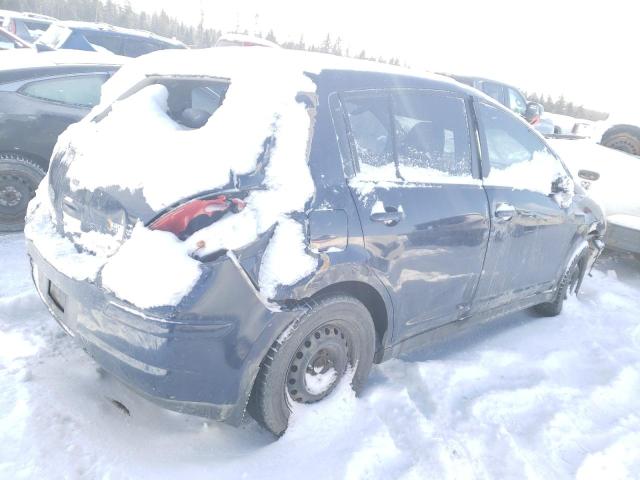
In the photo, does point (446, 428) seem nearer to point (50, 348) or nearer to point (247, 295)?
point (247, 295)

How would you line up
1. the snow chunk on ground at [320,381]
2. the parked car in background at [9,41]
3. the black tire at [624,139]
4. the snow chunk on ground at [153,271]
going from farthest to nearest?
the parked car in background at [9,41]
the black tire at [624,139]
the snow chunk on ground at [320,381]
the snow chunk on ground at [153,271]

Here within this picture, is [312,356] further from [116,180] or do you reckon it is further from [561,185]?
[561,185]

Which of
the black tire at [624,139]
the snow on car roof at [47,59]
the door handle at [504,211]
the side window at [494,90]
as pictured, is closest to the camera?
the door handle at [504,211]

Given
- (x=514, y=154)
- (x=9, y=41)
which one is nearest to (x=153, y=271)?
(x=514, y=154)

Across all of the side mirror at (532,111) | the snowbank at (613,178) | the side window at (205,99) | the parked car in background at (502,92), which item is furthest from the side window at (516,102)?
the side window at (205,99)

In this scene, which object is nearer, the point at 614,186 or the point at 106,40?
the point at 614,186

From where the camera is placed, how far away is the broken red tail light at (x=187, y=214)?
2002 mm

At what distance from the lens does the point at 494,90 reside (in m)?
11.4

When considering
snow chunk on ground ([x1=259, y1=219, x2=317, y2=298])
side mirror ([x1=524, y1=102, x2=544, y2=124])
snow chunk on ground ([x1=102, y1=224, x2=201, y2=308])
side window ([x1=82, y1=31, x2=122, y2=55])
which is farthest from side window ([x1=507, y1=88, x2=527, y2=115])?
snow chunk on ground ([x1=102, y1=224, x2=201, y2=308])

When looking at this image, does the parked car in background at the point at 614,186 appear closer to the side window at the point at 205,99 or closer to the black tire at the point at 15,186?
the side window at the point at 205,99

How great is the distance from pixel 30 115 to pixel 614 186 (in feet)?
20.8

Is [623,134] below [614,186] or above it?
above

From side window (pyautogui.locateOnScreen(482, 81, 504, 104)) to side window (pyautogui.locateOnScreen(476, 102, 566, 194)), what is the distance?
7952mm

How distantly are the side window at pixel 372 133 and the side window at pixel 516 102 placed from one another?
9.88m
